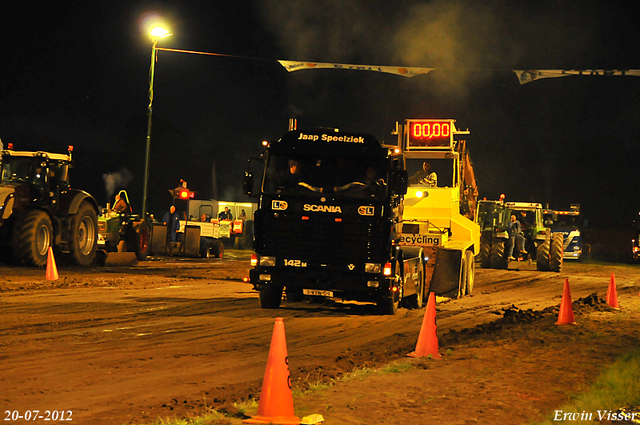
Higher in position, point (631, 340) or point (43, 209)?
point (43, 209)

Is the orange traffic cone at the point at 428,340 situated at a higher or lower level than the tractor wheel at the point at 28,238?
lower

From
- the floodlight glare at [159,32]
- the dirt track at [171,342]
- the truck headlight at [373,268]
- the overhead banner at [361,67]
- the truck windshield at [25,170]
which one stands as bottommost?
the dirt track at [171,342]

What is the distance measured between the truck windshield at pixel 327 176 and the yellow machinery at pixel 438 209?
2.55 metres

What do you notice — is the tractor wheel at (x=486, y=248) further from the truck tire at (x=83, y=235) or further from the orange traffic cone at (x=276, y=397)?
the orange traffic cone at (x=276, y=397)

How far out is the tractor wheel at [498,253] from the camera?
27953 millimetres

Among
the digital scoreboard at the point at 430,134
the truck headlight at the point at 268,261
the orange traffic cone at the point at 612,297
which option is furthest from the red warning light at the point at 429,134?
the truck headlight at the point at 268,261

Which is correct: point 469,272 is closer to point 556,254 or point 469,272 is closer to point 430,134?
point 430,134

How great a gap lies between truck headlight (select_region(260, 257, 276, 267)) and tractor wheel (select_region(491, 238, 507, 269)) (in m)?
17.7

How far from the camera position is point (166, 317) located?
37.5 feet

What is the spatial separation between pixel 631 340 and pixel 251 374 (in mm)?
6017

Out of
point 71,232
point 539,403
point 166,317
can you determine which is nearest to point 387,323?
point 166,317

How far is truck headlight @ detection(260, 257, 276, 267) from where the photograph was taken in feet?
39.4

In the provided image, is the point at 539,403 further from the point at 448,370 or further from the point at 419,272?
the point at 419,272
